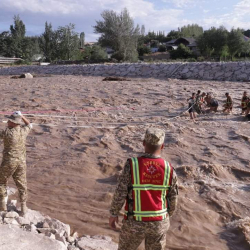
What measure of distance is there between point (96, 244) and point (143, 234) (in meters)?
1.32

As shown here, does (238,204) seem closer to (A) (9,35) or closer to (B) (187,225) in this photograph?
(B) (187,225)

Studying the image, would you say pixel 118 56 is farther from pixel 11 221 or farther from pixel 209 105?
pixel 11 221

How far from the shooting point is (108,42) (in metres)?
35.7

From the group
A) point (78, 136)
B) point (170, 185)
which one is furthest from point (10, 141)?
point (78, 136)

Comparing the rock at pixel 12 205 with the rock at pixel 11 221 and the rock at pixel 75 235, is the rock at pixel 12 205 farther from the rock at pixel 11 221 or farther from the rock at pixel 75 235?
the rock at pixel 75 235

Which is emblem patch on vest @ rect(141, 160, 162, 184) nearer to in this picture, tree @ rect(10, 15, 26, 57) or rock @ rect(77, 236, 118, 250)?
rock @ rect(77, 236, 118, 250)

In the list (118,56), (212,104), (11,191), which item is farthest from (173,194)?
(118,56)

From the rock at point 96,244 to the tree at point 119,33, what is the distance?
3091 cm

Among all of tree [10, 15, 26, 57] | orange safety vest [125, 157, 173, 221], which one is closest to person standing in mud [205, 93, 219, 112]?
orange safety vest [125, 157, 173, 221]

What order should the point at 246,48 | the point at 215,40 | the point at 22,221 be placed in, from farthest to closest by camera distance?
the point at 246,48, the point at 215,40, the point at 22,221

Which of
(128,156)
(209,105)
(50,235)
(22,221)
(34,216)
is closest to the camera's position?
(50,235)

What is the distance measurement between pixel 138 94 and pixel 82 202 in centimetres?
960

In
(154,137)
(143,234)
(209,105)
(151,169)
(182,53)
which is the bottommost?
(143,234)

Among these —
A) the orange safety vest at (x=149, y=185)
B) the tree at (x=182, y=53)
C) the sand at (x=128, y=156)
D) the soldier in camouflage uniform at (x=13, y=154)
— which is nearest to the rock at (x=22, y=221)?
the soldier in camouflage uniform at (x=13, y=154)
